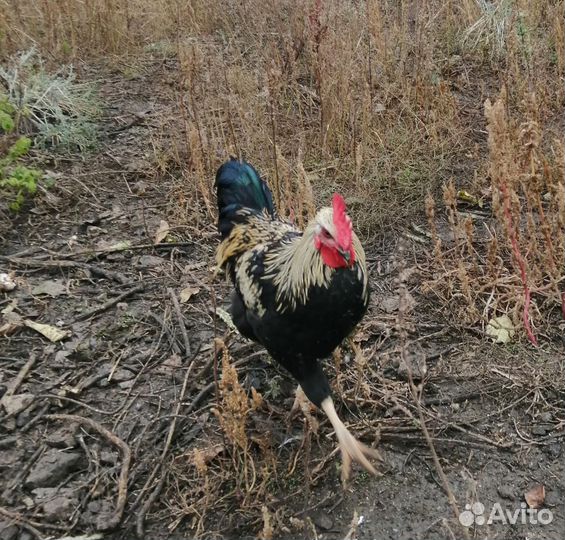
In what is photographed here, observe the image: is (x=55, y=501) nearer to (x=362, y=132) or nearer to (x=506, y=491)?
(x=506, y=491)

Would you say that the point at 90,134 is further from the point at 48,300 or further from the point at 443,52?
the point at 443,52

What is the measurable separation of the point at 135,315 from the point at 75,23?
3.37 m

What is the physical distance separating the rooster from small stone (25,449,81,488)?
2.87 feet

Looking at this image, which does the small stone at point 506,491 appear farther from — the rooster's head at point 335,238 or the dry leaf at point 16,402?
the dry leaf at point 16,402

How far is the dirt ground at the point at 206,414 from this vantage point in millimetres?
2287

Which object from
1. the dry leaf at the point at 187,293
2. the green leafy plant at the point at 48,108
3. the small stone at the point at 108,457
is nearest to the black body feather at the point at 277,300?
the dry leaf at the point at 187,293

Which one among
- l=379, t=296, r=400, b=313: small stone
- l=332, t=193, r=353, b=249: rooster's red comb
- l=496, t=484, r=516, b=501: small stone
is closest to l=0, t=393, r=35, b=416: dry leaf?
l=332, t=193, r=353, b=249: rooster's red comb

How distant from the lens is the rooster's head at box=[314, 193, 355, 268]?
2045mm

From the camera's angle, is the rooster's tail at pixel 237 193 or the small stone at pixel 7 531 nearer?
the small stone at pixel 7 531

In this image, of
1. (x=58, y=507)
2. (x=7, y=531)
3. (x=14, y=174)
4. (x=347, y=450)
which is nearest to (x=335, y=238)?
(x=347, y=450)

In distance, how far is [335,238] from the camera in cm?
205

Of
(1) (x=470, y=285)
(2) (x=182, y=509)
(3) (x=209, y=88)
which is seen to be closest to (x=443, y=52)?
(3) (x=209, y=88)

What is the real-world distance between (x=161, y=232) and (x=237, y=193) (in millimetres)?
950

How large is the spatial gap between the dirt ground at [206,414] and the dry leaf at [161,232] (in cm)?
6
